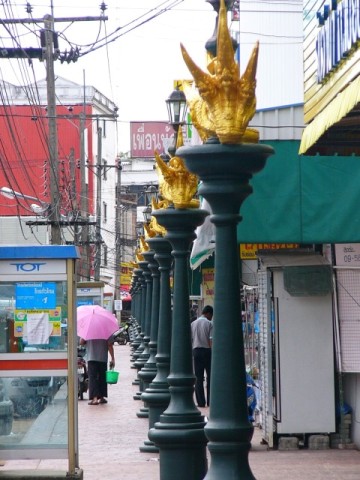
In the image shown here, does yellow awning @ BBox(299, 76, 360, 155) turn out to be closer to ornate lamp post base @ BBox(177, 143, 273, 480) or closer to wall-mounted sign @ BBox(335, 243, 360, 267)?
ornate lamp post base @ BBox(177, 143, 273, 480)

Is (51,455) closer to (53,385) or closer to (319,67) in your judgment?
(53,385)

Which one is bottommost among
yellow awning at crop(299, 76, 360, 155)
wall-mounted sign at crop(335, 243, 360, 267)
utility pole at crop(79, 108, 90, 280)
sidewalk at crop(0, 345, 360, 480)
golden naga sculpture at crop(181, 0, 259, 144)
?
sidewalk at crop(0, 345, 360, 480)

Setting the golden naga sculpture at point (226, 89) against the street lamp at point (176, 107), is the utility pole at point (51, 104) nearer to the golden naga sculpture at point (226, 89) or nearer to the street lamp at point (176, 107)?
the street lamp at point (176, 107)

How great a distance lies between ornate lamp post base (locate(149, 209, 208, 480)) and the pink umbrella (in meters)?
11.5

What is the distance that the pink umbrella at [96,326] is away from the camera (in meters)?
23.2

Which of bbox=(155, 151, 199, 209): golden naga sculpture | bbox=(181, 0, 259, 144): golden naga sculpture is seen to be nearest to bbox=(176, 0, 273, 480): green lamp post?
bbox=(181, 0, 259, 144): golden naga sculpture

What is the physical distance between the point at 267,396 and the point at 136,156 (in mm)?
79775

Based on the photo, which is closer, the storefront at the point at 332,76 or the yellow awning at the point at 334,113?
the yellow awning at the point at 334,113

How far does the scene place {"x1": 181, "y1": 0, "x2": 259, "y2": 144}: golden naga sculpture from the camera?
22.5 ft

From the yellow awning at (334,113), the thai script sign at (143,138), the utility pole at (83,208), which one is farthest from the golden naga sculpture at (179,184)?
the thai script sign at (143,138)

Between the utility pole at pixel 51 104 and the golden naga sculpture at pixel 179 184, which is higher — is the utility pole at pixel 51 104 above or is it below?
above

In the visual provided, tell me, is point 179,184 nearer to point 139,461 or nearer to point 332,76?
point 332,76

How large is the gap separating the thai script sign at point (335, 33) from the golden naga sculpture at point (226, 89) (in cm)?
272

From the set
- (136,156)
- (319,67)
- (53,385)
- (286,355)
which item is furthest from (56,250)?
(136,156)
